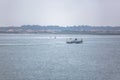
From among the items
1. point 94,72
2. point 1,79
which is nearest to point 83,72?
point 94,72

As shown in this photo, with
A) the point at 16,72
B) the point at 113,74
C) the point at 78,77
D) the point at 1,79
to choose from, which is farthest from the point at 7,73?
the point at 113,74

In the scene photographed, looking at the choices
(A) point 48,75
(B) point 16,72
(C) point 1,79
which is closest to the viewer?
(C) point 1,79

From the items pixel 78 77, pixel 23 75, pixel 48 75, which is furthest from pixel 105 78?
pixel 23 75

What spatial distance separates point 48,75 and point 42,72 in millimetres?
1772

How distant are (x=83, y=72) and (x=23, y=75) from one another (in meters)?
4.64

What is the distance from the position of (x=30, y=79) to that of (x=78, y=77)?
3.28 meters

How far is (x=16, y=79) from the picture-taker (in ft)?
84.2

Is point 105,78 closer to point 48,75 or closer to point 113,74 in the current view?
point 113,74

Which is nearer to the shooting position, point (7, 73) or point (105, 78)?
point (105, 78)

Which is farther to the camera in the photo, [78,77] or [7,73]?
[7,73]

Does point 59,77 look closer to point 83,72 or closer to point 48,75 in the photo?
point 48,75

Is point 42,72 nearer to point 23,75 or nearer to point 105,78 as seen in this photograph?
point 23,75

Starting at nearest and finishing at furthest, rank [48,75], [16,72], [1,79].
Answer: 1. [1,79]
2. [48,75]
3. [16,72]

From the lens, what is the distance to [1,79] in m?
25.6
